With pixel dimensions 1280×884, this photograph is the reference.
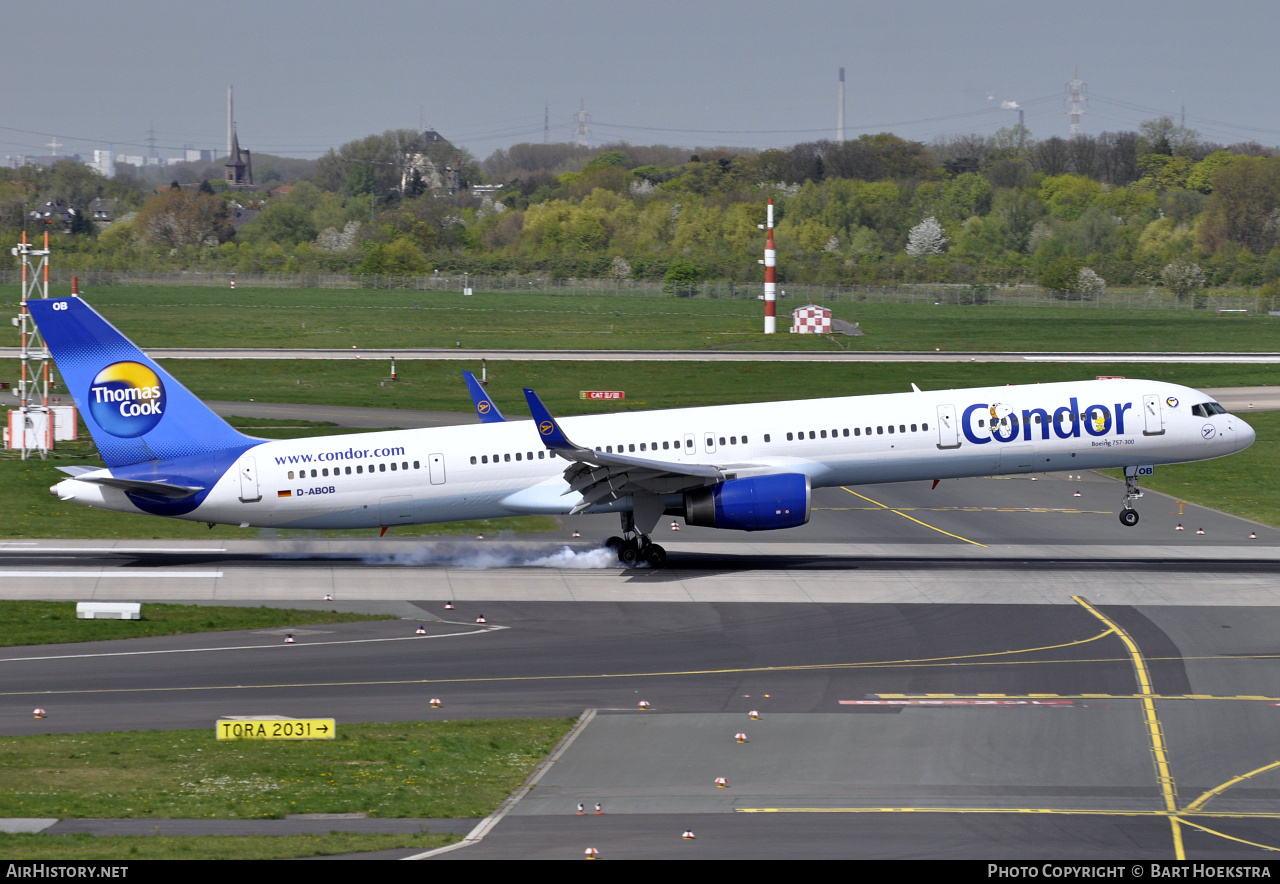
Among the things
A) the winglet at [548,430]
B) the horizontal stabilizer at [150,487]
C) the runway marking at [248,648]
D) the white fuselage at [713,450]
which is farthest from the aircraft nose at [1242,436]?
the horizontal stabilizer at [150,487]

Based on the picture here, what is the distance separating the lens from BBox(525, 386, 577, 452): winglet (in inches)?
1459

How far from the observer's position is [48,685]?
92.1 feet

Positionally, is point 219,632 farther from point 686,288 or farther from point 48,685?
point 686,288

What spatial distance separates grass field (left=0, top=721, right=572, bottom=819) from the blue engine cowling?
48.0ft

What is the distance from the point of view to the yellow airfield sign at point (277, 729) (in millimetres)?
24484

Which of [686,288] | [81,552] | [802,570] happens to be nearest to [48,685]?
[81,552]

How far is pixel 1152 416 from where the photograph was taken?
42531 mm

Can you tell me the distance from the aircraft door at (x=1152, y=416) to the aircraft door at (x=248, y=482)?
2759 cm

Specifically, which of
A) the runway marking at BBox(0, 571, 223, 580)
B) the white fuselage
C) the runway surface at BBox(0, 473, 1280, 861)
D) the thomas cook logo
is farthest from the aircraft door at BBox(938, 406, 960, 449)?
the thomas cook logo

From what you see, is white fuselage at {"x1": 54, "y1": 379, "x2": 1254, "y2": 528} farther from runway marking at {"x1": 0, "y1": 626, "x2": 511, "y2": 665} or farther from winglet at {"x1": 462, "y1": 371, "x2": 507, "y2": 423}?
runway marking at {"x1": 0, "y1": 626, "x2": 511, "y2": 665}

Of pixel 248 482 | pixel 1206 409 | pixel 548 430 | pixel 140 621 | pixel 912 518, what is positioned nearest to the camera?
pixel 140 621

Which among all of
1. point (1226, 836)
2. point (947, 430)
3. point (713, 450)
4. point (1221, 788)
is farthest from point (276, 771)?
point (947, 430)

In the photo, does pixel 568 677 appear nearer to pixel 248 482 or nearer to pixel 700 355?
pixel 248 482

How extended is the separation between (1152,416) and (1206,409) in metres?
2.20
